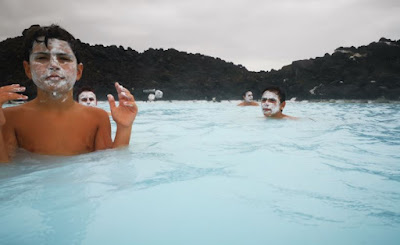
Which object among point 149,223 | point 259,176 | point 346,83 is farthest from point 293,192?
point 346,83

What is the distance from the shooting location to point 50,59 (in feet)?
7.98

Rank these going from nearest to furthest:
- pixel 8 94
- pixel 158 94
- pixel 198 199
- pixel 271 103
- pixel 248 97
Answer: pixel 198 199, pixel 8 94, pixel 271 103, pixel 248 97, pixel 158 94

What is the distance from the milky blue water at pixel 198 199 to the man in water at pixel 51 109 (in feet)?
0.57

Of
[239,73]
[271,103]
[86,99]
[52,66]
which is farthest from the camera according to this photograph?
[239,73]

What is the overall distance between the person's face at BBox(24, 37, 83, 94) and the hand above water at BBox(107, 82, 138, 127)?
1.39 ft

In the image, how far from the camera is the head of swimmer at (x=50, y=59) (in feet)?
7.87

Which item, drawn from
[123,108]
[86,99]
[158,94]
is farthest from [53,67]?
[158,94]

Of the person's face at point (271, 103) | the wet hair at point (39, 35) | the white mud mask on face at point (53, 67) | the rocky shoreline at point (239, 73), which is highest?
the rocky shoreline at point (239, 73)

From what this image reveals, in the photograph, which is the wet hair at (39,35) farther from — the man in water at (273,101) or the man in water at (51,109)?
the man in water at (273,101)

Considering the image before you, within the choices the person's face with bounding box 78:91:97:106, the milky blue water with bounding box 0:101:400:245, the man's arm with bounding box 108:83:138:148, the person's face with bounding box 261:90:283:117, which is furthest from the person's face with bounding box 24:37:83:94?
the person's face with bounding box 261:90:283:117

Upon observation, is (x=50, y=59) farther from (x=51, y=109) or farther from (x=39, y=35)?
(x=51, y=109)

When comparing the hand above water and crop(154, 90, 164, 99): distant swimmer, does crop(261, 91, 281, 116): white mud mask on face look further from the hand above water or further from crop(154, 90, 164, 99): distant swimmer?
crop(154, 90, 164, 99): distant swimmer

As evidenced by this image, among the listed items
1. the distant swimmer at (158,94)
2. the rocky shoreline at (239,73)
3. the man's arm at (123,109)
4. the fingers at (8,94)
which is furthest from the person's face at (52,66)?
the distant swimmer at (158,94)

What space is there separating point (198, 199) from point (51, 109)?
1.66m
